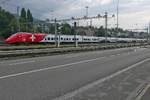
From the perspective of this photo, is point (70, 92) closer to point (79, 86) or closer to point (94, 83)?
point (79, 86)

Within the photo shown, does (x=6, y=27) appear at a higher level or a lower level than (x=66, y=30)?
higher


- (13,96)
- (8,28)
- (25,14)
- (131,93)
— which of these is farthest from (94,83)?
(25,14)

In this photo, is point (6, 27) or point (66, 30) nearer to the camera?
point (6, 27)

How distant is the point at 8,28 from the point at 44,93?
10350 centimetres

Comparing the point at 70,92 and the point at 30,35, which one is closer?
the point at 70,92

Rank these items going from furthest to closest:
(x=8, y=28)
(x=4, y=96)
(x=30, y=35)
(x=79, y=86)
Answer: (x=8, y=28) < (x=30, y=35) < (x=79, y=86) < (x=4, y=96)

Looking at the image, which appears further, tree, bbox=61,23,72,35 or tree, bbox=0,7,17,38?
tree, bbox=61,23,72,35

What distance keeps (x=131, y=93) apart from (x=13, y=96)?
3.84 m

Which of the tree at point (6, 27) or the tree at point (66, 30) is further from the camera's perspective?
the tree at point (66, 30)

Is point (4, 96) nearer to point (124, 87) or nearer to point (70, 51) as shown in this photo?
point (124, 87)

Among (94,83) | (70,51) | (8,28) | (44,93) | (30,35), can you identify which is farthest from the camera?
(8,28)

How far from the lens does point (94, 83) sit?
41.0 feet

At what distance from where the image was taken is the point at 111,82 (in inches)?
511

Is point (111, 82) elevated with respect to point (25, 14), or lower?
lower
